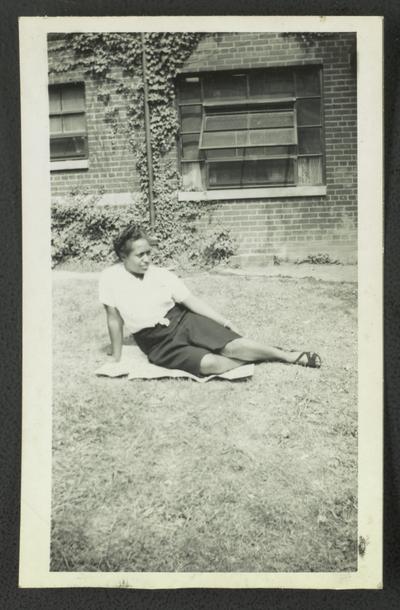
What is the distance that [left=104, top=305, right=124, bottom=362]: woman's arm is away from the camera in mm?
1198

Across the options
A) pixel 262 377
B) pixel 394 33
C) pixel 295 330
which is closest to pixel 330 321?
pixel 295 330

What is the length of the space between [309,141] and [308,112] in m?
0.08

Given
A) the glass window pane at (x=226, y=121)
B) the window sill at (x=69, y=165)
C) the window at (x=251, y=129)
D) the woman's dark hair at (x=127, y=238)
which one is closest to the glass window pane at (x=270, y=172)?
the window at (x=251, y=129)

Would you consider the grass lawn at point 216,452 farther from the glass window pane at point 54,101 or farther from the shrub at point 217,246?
the glass window pane at point 54,101

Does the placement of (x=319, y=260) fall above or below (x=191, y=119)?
below

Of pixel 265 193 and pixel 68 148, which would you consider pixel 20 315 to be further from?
pixel 265 193

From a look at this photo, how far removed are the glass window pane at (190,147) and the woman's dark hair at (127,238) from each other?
25 centimetres

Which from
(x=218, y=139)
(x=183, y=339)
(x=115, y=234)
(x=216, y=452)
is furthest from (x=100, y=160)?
(x=216, y=452)

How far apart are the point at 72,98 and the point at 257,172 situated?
20.8 inches

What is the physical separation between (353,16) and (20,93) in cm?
89

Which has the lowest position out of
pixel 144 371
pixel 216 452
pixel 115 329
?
pixel 216 452

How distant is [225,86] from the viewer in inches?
47.4

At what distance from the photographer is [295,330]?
1197 mm
